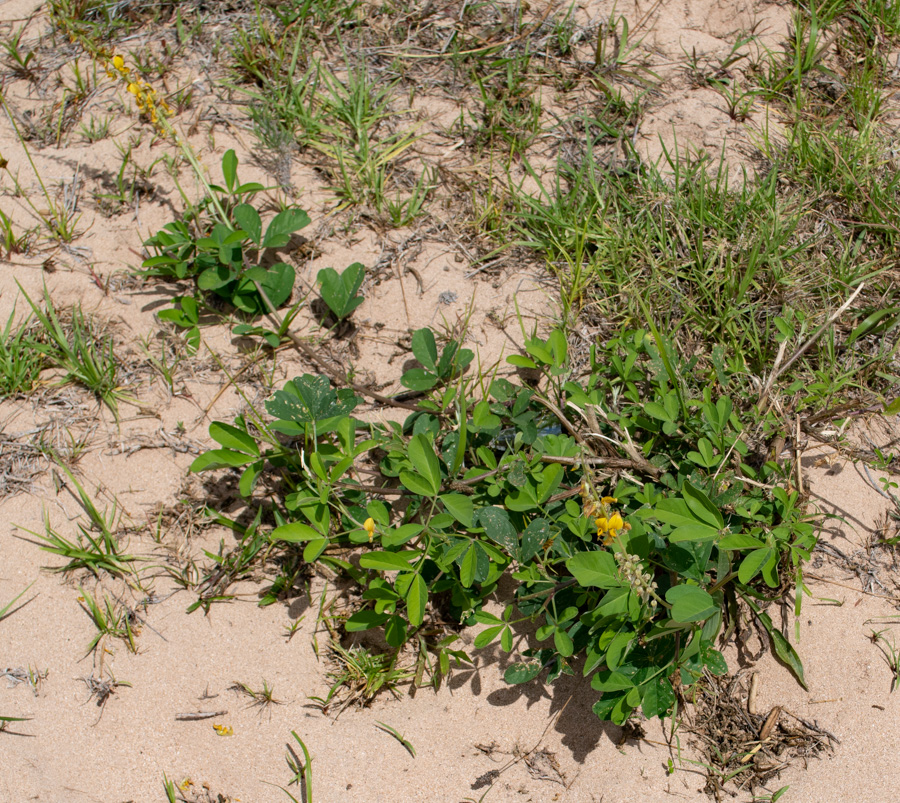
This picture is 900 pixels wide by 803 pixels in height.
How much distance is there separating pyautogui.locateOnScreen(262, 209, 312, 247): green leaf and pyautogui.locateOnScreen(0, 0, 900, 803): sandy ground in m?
0.32

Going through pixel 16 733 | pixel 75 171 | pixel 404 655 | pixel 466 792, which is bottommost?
pixel 466 792

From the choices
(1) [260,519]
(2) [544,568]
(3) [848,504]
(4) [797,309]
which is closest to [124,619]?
(1) [260,519]

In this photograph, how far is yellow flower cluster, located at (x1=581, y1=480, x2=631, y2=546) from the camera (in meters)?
1.75

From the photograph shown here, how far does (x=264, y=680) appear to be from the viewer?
2.19 m

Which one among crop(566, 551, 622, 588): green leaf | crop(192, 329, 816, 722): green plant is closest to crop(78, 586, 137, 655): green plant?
crop(192, 329, 816, 722): green plant

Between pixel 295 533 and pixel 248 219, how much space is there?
1250mm

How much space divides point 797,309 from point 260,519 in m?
2.02

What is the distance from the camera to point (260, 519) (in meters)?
2.40

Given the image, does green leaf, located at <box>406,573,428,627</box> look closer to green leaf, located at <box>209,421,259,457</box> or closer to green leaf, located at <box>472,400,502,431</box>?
green leaf, located at <box>472,400,502,431</box>

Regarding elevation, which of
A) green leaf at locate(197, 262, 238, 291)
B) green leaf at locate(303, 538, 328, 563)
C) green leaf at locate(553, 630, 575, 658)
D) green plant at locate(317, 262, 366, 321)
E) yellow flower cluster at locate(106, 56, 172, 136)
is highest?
yellow flower cluster at locate(106, 56, 172, 136)

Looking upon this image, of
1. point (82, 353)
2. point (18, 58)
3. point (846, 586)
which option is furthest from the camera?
point (18, 58)

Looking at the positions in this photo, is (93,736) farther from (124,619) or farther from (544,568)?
(544,568)

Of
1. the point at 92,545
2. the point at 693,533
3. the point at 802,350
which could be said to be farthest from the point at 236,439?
the point at 802,350

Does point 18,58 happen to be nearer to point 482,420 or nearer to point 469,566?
point 482,420
